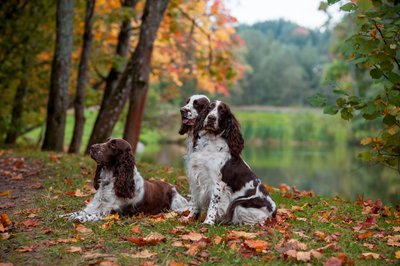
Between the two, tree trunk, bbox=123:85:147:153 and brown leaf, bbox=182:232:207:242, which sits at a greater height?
tree trunk, bbox=123:85:147:153

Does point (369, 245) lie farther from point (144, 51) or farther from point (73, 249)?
point (144, 51)

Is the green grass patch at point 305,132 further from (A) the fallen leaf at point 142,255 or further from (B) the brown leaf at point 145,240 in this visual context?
(A) the fallen leaf at point 142,255

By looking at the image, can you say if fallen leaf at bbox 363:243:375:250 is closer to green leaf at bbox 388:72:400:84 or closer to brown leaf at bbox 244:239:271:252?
brown leaf at bbox 244:239:271:252

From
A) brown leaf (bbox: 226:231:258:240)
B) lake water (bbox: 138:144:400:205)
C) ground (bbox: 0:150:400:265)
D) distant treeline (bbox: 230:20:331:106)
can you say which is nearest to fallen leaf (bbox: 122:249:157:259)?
ground (bbox: 0:150:400:265)

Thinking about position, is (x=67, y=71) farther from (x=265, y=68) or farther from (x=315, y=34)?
(x=315, y=34)

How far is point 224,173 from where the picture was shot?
643 cm

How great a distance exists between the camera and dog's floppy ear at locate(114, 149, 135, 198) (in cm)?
684

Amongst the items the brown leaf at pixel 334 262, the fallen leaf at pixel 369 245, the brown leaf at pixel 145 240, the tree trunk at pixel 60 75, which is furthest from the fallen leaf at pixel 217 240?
the tree trunk at pixel 60 75

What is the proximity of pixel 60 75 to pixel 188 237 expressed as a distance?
1158cm

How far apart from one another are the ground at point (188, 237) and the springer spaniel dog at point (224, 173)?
0.67 feet

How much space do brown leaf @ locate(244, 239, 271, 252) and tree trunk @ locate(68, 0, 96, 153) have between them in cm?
1297

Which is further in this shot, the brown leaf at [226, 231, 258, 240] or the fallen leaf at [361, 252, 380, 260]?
the brown leaf at [226, 231, 258, 240]

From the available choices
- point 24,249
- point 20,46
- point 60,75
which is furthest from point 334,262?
point 20,46

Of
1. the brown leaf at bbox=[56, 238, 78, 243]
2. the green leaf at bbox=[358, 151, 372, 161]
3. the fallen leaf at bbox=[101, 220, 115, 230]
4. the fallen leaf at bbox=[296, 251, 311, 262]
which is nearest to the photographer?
the fallen leaf at bbox=[296, 251, 311, 262]
